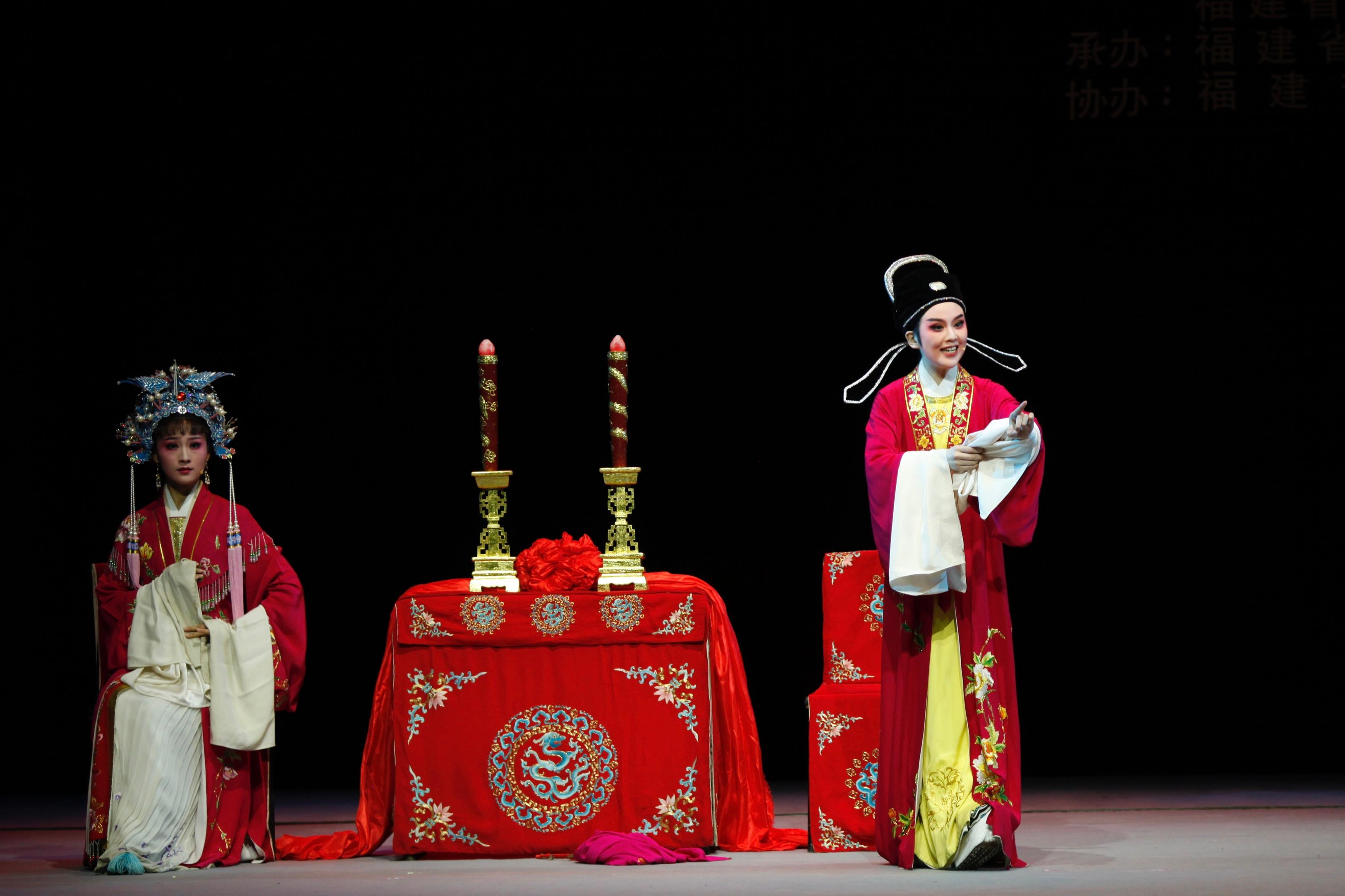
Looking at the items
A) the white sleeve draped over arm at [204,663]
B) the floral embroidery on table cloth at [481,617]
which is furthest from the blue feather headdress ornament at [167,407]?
the floral embroidery on table cloth at [481,617]

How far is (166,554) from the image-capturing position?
409 centimetres

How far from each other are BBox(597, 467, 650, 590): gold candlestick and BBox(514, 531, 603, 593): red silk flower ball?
1.2 inches

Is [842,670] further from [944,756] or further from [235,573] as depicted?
[235,573]

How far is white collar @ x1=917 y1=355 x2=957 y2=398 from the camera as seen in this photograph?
382cm

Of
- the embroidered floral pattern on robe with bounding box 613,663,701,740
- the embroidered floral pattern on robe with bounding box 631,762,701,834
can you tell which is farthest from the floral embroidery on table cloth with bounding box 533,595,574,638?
the embroidered floral pattern on robe with bounding box 631,762,701,834

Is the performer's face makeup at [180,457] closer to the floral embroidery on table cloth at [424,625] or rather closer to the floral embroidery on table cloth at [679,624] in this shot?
the floral embroidery on table cloth at [424,625]

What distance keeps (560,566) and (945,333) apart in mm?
1084

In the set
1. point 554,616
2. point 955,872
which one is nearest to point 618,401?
point 554,616

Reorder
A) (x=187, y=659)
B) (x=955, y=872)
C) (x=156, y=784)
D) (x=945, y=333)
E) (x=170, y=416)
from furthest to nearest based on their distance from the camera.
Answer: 1. (x=170, y=416)
2. (x=187, y=659)
3. (x=156, y=784)
4. (x=945, y=333)
5. (x=955, y=872)

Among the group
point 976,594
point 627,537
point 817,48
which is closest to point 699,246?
point 817,48

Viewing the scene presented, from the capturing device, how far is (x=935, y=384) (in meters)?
3.83

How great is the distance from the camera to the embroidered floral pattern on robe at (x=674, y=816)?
154 inches

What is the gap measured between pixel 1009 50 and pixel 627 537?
2000 mm

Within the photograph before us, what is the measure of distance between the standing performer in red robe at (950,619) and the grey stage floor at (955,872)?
113 mm
